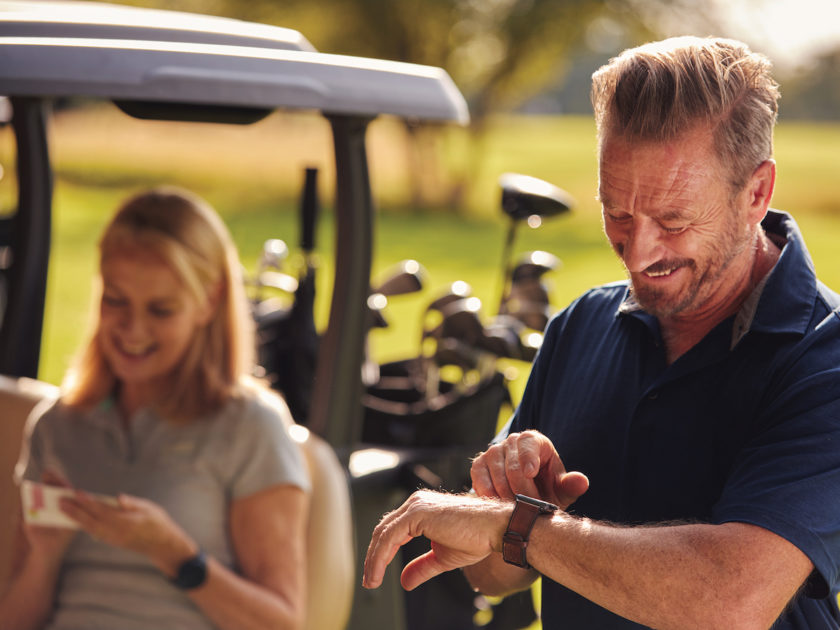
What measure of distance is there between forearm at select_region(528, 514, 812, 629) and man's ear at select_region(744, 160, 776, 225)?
420mm

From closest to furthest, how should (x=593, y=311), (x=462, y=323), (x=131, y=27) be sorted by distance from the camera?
(x=593, y=311) < (x=131, y=27) < (x=462, y=323)

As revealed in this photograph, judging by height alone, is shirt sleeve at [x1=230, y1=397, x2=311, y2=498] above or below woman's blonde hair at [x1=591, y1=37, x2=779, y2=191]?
below

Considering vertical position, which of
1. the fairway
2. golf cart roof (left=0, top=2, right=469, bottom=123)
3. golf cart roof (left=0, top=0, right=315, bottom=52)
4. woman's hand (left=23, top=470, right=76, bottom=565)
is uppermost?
golf cart roof (left=0, top=0, right=315, bottom=52)

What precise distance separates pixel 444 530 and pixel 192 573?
1022mm

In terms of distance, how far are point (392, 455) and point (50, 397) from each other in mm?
927

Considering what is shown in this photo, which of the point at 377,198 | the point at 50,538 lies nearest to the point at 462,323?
the point at 50,538

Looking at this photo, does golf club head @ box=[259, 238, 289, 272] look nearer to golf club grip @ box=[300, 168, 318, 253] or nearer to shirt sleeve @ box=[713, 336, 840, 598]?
golf club grip @ box=[300, 168, 318, 253]

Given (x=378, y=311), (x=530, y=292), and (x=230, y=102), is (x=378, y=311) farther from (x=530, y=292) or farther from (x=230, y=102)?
(x=230, y=102)

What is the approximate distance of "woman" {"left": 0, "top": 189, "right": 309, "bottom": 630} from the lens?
2201mm

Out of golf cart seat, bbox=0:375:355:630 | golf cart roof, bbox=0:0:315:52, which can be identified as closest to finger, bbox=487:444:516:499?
golf cart roof, bbox=0:0:315:52

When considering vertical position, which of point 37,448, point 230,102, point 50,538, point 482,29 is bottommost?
point 50,538

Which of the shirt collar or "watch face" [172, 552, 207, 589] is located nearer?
the shirt collar

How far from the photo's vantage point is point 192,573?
2154 millimetres

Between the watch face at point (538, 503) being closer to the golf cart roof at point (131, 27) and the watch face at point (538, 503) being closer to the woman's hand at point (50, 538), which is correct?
the golf cart roof at point (131, 27)
